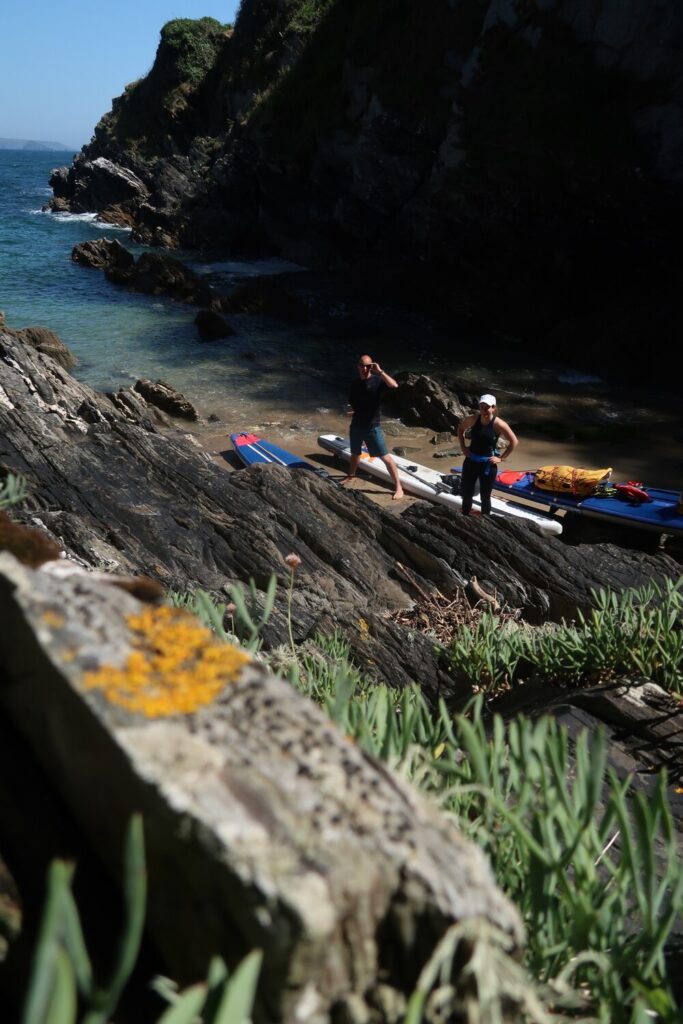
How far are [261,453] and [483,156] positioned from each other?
15.7m

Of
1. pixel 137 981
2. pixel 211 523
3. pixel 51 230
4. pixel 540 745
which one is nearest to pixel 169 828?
pixel 137 981

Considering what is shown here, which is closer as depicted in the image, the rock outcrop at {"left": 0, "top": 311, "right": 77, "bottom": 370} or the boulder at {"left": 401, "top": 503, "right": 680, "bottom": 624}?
the boulder at {"left": 401, "top": 503, "right": 680, "bottom": 624}

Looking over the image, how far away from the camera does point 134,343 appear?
23.9m

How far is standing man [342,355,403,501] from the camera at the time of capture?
453 inches

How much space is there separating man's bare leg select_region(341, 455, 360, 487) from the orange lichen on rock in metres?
11.4

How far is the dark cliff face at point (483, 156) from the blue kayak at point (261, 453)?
11746mm

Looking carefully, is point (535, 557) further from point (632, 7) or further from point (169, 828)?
point (632, 7)

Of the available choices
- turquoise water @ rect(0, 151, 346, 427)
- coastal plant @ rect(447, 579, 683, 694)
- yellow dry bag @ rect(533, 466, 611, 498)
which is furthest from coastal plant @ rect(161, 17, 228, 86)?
coastal plant @ rect(447, 579, 683, 694)

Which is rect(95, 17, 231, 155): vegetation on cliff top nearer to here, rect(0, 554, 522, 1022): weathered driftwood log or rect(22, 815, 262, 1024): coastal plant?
rect(0, 554, 522, 1022): weathered driftwood log

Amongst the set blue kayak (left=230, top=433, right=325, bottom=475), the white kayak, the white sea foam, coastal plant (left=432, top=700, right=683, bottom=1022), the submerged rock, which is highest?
the white sea foam

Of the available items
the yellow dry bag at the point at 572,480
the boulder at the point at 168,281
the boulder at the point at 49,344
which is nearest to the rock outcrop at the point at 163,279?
the boulder at the point at 168,281

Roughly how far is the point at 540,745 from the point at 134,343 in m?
23.4

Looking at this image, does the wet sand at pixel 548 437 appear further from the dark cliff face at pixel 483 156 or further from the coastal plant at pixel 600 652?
the coastal plant at pixel 600 652

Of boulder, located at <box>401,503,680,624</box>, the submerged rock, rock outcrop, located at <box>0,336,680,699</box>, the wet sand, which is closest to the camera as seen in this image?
rock outcrop, located at <box>0,336,680,699</box>
